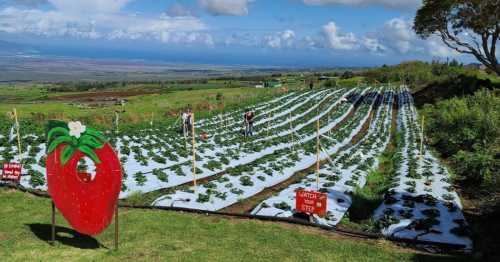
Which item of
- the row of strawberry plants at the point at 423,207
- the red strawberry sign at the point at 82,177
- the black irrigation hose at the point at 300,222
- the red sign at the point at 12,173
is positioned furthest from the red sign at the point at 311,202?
the red sign at the point at 12,173

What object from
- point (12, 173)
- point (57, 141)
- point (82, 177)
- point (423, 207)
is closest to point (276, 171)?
point (423, 207)

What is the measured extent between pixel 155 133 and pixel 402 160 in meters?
13.1

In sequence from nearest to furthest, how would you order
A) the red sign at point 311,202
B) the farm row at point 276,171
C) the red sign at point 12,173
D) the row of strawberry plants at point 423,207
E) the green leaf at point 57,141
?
the green leaf at point 57,141 < the row of strawberry plants at point 423,207 < the red sign at point 311,202 < the farm row at point 276,171 < the red sign at point 12,173

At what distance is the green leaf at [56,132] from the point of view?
8219mm

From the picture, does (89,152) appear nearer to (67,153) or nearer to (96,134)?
(96,134)

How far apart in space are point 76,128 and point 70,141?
315mm

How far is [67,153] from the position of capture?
8.32 m

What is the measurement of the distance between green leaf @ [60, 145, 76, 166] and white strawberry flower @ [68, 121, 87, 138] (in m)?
0.32

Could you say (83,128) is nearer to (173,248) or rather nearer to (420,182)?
(173,248)

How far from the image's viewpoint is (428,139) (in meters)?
28.0

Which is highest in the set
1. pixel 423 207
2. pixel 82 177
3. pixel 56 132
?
pixel 56 132

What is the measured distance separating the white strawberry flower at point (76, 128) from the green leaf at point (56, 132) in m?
0.14

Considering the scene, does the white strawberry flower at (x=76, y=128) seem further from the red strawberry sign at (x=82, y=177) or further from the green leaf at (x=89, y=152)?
the green leaf at (x=89, y=152)

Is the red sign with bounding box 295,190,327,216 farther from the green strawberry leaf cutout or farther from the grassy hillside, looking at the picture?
the green strawberry leaf cutout
